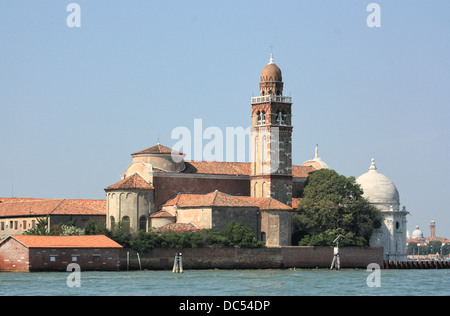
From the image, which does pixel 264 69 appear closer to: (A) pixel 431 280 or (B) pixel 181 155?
(B) pixel 181 155

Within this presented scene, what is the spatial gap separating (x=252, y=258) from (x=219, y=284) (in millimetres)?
17628

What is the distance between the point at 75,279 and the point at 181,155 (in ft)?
78.6

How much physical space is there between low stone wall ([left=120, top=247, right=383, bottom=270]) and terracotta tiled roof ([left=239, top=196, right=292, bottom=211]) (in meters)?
2.96

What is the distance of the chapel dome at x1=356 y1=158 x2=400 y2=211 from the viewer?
83312mm

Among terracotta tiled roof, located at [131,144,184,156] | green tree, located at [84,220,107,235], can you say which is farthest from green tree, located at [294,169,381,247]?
green tree, located at [84,220,107,235]

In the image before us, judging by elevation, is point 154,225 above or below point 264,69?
below

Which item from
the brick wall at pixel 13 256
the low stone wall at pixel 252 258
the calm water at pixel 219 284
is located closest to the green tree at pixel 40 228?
the low stone wall at pixel 252 258

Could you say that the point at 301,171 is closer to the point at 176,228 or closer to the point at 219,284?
the point at 176,228

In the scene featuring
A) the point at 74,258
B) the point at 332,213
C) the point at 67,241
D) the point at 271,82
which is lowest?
the point at 74,258

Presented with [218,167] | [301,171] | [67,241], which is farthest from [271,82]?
[67,241]

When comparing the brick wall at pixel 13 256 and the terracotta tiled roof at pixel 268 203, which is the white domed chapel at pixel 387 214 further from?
the brick wall at pixel 13 256

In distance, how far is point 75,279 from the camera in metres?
52.1

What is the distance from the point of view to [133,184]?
233ft
